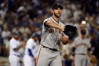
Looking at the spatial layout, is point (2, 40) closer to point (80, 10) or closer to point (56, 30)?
point (80, 10)

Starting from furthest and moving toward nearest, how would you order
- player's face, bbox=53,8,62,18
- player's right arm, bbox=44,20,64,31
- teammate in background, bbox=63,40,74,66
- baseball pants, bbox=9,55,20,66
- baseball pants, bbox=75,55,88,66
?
teammate in background, bbox=63,40,74,66 → baseball pants, bbox=75,55,88,66 → baseball pants, bbox=9,55,20,66 → player's face, bbox=53,8,62,18 → player's right arm, bbox=44,20,64,31

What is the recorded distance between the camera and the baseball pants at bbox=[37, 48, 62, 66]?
906 centimetres

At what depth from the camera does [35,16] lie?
76.2 ft

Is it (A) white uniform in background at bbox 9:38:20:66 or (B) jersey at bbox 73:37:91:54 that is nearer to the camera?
(A) white uniform in background at bbox 9:38:20:66

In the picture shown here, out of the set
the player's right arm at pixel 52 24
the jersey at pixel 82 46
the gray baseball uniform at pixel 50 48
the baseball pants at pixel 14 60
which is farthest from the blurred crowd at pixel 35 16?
the player's right arm at pixel 52 24

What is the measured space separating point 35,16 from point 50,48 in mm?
14202

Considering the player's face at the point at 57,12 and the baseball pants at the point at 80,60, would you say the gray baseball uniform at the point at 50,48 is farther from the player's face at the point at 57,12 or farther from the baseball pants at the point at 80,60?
the baseball pants at the point at 80,60

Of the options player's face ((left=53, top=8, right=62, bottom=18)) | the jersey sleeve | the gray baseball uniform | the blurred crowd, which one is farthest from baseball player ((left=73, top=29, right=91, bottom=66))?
player's face ((left=53, top=8, right=62, bottom=18))

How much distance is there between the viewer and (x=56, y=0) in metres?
24.7

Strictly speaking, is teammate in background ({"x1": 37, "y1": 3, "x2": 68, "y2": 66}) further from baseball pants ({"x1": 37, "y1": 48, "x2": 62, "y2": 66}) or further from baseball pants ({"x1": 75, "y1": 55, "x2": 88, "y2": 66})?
baseball pants ({"x1": 75, "y1": 55, "x2": 88, "y2": 66})

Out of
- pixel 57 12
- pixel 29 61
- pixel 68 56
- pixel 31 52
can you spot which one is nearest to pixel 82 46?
pixel 31 52

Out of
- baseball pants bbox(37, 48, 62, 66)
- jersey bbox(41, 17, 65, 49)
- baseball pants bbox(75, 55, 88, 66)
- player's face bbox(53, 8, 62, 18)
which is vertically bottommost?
baseball pants bbox(75, 55, 88, 66)

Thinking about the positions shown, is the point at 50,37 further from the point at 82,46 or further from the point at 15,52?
the point at 82,46

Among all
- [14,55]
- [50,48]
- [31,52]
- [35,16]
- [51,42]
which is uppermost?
[35,16]
